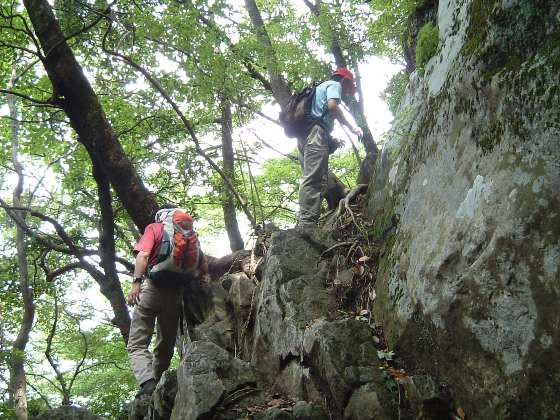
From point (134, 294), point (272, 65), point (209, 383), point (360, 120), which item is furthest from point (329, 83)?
point (209, 383)

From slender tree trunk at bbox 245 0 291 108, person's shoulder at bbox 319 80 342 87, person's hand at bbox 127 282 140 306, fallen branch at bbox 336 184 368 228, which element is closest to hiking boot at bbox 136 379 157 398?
person's hand at bbox 127 282 140 306

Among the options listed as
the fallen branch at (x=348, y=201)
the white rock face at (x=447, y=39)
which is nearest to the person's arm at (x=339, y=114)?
the fallen branch at (x=348, y=201)

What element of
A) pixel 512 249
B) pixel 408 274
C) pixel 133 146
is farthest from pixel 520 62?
pixel 133 146

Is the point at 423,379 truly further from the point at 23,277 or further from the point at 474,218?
the point at 23,277

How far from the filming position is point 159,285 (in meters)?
6.12

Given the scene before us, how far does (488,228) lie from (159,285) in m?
4.36

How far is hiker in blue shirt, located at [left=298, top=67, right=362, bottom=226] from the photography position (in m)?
7.02

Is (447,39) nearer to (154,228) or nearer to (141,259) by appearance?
(154,228)

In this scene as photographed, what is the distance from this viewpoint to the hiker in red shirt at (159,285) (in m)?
5.85

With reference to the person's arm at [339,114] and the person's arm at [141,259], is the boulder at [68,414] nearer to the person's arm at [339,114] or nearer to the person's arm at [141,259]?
the person's arm at [141,259]

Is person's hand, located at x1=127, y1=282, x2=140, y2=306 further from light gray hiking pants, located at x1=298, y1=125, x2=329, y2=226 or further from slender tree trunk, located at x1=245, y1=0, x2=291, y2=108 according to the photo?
slender tree trunk, located at x1=245, y1=0, x2=291, y2=108

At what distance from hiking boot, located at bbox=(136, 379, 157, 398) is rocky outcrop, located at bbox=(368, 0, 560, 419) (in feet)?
9.87

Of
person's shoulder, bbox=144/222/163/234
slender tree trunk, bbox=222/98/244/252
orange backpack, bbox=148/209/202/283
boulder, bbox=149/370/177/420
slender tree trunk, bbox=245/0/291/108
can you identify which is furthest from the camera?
slender tree trunk, bbox=222/98/244/252

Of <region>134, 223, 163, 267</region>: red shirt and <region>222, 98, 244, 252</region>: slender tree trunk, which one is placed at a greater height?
<region>222, 98, 244, 252</region>: slender tree trunk
